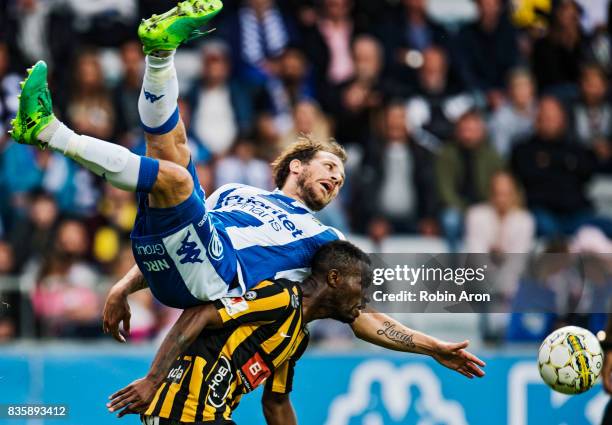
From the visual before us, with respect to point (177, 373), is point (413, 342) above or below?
above

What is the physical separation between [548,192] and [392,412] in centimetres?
360

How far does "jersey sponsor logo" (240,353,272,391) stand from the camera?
6520 mm

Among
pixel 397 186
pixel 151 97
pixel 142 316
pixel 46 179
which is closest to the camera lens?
pixel 151 97

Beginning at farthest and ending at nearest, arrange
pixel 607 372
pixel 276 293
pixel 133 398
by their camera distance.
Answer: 1. pixel 607 372
2. pixel 276 293
3. pixel 133 398

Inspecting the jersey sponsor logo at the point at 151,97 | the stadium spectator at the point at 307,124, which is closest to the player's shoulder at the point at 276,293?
the jersey sponsor logo at the point at 151,97

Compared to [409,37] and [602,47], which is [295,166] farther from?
[602,47]

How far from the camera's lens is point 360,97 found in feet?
40.8

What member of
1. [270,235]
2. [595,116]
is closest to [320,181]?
[270,235]

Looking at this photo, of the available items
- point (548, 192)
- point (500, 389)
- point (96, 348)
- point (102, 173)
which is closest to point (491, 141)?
point (548, 192)

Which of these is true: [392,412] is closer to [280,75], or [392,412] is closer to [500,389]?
[500,389]

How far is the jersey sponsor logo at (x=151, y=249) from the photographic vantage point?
20.6ft

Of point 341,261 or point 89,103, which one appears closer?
point 341,261

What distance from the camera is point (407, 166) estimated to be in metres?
12.0

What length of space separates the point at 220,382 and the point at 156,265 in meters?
0.72
